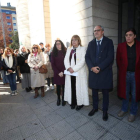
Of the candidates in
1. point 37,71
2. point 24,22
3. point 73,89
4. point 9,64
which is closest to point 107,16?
point 73,89

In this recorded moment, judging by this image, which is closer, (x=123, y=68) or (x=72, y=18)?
(x=123, y=68)

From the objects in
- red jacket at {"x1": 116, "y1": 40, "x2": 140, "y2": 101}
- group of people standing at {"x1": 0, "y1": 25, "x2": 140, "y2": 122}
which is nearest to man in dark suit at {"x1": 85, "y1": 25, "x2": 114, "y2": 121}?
group of people standing at {"x1": 0, "y1": 25, "x2": 140, "y2": 122}

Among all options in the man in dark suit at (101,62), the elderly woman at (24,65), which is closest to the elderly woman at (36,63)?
the elderly woman at (24,65)

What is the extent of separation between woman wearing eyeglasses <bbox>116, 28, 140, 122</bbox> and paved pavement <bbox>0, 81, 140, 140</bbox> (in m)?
0.43

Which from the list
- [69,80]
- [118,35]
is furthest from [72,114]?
[118,35]

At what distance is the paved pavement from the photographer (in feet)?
7.77

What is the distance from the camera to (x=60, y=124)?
9.02 ft

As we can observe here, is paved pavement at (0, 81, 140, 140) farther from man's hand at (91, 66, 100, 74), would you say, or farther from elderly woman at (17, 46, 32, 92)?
elderly woman at (17, 46, 32, 92)

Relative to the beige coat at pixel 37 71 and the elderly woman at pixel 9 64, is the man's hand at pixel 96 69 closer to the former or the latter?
the beige coat at pixel 37 71

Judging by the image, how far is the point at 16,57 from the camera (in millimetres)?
4898

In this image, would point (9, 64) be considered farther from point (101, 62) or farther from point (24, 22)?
point (24, 22)

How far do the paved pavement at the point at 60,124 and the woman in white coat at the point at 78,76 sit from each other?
0.36 meters

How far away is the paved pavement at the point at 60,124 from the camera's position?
237cm

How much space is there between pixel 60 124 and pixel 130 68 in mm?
2034
